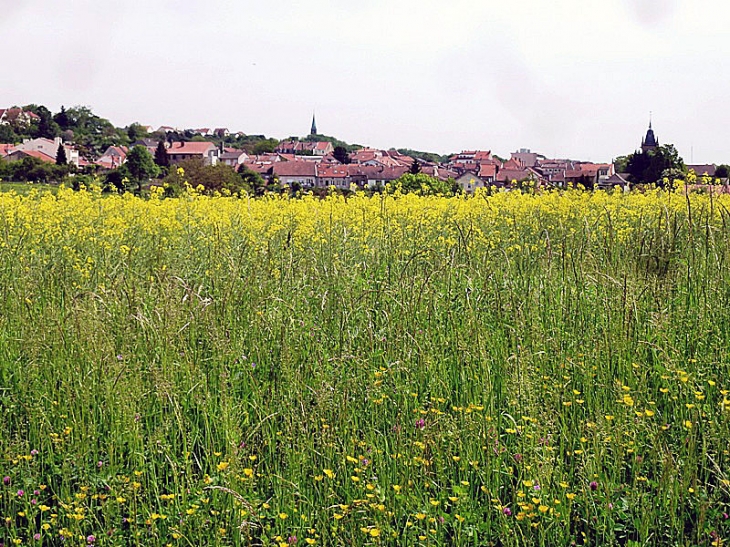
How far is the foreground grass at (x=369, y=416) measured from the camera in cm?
264

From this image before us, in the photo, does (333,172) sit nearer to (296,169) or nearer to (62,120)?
(296,169)

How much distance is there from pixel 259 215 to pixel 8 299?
158 inches

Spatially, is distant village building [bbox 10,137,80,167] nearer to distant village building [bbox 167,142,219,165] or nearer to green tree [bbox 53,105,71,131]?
green tree [bbox 53,105,71,131]

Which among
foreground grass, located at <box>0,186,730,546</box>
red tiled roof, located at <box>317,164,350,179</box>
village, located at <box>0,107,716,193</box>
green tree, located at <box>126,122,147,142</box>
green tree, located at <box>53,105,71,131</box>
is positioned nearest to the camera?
foreground grass, located at <box>0,186,730,546</box>

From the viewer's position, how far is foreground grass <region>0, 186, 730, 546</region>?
2.64 meters

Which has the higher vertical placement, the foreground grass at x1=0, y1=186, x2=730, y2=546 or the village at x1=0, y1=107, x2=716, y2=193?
the village at x1=0, y1=107, x2=716, y2=193

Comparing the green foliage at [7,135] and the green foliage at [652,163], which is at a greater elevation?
the green foliage at [7,135]

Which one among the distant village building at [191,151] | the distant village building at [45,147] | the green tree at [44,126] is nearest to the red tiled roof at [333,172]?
the distant village building at [191,151]

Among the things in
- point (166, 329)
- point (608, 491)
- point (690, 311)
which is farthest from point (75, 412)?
point (690, 311)

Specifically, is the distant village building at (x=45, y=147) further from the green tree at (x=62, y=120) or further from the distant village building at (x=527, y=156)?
the distant village building at (x=527, y=156)

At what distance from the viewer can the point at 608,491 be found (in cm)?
258

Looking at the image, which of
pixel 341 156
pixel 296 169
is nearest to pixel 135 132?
pixel 341 156

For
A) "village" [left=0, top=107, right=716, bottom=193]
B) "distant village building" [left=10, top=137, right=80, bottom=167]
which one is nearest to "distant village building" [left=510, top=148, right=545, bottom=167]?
"village" [left=0, top=107, right=716, bottom=193]

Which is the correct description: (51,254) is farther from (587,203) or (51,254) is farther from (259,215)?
(587,203)
